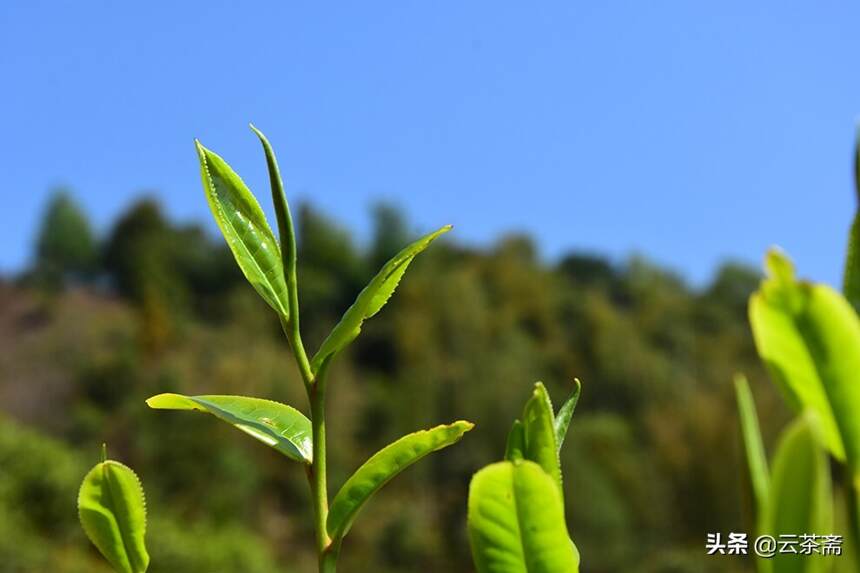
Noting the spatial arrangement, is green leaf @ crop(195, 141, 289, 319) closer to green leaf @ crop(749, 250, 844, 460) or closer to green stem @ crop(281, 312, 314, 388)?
green stem @ crop(281, 312, 314, 388)

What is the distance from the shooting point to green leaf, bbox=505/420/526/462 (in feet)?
0.83

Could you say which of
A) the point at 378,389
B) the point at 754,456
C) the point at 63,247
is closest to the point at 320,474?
the point at 754,456

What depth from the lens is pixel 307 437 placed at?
307mm

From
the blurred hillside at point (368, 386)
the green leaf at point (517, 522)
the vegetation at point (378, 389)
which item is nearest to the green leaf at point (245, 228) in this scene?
the green leaf at point (517, 522)

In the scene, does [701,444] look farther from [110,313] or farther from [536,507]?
[536,507]

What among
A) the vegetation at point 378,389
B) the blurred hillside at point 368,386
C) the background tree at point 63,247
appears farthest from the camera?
the background tree at point 63,247

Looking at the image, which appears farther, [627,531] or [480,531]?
[627,531]

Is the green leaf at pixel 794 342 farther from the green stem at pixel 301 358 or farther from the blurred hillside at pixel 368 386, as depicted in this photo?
the blurred hillside at pixel 368 386

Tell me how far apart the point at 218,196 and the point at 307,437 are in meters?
0.08

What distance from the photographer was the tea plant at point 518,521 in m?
0.23

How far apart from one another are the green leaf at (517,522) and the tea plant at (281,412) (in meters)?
0.06

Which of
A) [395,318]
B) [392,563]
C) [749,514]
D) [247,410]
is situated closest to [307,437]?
[247,410]

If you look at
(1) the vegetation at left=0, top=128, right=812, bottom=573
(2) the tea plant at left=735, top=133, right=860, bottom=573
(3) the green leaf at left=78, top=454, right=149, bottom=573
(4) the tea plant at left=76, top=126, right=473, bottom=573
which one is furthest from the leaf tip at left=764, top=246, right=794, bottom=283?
(1) the vegetation at left=0, top=128, right=812, bottom=573

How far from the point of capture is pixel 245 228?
32 cm
